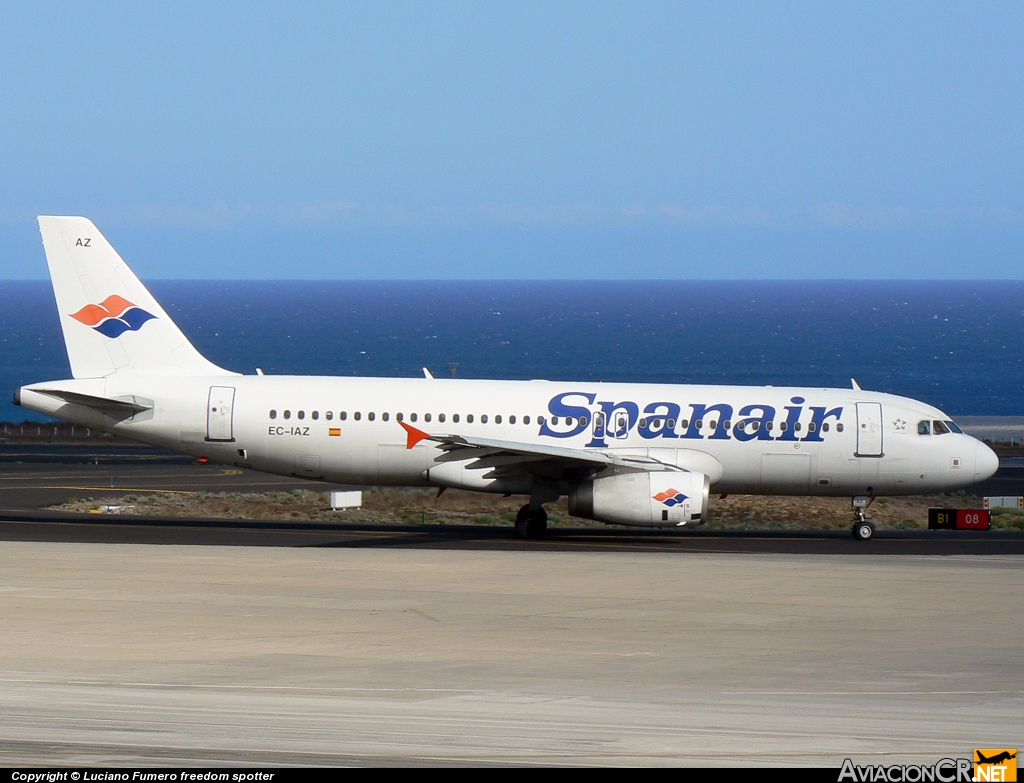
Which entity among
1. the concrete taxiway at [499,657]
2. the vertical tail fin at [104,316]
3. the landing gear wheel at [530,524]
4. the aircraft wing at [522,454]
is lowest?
the concrete taxiway at [499,657]

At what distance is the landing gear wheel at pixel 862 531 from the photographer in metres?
34.7

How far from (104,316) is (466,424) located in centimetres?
927

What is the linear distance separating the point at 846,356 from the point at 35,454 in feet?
460

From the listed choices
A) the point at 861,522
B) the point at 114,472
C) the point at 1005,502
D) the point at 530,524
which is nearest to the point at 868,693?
the point at 530,524

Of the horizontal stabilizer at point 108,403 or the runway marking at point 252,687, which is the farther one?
the horizontal stabilizer at point 108,403

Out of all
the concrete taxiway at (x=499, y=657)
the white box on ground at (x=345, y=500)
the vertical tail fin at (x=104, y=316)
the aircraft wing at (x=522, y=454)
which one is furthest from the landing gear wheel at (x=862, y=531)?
the vertical tail fin at (x=104, y=316)

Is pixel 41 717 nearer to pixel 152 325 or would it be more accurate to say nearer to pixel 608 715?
pixel 608 715

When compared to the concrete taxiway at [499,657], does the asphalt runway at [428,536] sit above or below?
above

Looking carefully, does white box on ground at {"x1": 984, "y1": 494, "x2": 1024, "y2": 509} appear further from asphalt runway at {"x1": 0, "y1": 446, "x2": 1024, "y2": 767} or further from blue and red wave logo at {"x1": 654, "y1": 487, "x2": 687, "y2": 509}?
blue and red wave logo at {"x1": 654, "y1": 487, "x2": 687, "y2": 509}

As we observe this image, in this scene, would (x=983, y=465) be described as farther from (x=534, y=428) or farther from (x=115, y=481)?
(x=115, y=481)

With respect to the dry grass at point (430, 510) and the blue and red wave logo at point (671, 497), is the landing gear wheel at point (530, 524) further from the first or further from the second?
the dry grass at point (430, 510)

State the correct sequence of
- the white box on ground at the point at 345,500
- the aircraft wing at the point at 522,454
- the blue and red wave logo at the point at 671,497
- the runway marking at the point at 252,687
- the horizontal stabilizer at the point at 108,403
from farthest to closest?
the white box on ground at the point at 345,500
the horizontal stabilizer at the point at 108,403
the aircraft wing at the point at 522,454
the blue and red wave logo at the point at 671,497
the runway marking at the point at 252,687

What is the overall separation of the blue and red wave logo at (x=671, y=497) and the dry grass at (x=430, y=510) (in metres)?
8.08

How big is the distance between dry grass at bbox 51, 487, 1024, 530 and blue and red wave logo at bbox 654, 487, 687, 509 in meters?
8.08
